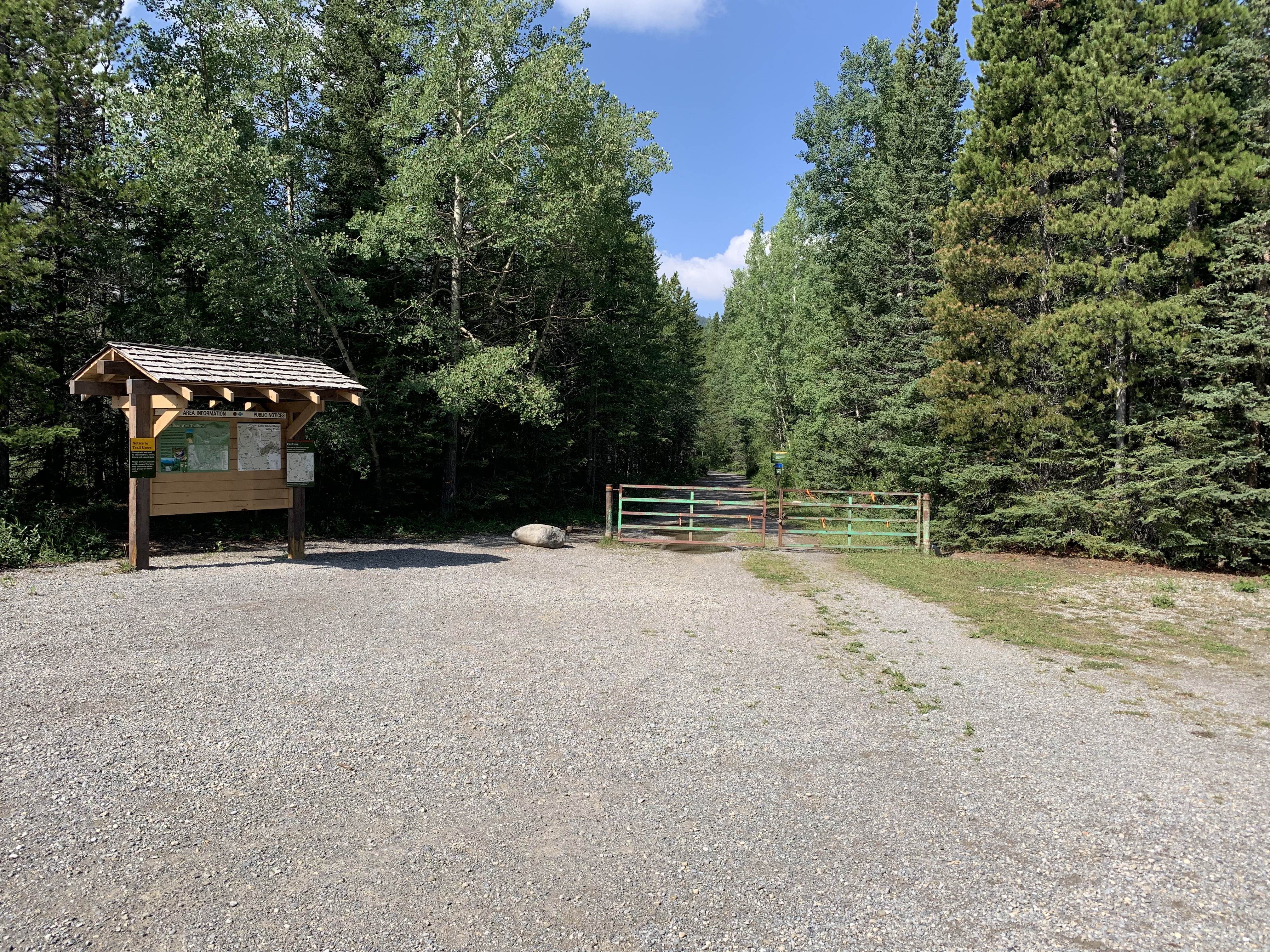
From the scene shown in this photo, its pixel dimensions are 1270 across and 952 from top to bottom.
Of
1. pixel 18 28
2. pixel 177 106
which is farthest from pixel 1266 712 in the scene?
pixel 18 28

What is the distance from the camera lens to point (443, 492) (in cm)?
1833

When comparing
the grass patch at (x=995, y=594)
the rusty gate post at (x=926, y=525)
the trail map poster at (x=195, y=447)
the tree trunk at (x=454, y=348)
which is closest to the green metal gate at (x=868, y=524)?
the rusty gate post at (x=926, y=525)

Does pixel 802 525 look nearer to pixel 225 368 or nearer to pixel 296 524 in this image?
pixel 296 524

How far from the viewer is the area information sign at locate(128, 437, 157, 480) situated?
32.9 ft

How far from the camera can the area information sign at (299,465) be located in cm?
1167

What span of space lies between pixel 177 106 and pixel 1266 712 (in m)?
18.4

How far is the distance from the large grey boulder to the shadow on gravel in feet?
4.94

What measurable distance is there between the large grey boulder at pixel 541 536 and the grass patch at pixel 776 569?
13.3 feet

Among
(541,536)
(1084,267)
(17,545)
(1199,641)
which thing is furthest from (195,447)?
(1084,267)

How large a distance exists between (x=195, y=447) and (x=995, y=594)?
12.8 metres

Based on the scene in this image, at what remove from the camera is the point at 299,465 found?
1173 cm

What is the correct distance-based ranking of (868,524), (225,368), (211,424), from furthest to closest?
(868,524), (211,424), (225,368)

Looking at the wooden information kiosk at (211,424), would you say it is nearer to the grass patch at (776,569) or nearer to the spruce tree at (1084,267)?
the grass patch at (776,569)

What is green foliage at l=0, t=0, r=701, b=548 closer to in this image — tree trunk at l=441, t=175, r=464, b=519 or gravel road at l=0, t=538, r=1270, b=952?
tree trunk at l=441, t=175, r=464, b=519
